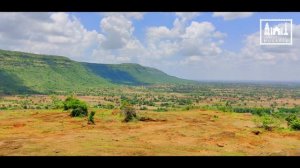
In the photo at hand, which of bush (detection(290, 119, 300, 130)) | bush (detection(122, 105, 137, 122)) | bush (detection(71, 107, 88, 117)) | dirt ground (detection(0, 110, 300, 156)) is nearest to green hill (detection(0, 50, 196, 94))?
bush (detection(71, 107, 88, 117))

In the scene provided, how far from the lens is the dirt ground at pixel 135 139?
12.3 meters

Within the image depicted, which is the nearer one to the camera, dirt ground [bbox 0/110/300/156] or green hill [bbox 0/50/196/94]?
dirt ground [bbox 0/110/300/156]

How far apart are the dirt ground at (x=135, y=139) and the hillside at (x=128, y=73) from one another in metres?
113

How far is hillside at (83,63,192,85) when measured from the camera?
139 metres

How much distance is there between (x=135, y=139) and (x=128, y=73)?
455 ft

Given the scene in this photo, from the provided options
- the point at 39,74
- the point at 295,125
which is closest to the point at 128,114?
the point at 295,125

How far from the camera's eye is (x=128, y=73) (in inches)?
6024

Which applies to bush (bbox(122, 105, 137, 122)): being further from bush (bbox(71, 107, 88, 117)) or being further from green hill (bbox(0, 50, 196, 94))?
green hill (bbox(0, 50, 196, 94))

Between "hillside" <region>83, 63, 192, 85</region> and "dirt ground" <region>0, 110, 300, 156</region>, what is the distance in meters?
113

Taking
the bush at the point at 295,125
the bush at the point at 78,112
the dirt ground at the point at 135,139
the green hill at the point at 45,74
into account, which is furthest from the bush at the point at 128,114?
the green hill at the point at 45,74

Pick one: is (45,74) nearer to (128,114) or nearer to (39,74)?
(39,74)

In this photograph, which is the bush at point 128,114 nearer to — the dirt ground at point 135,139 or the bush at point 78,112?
the dirt ground at point 135,139

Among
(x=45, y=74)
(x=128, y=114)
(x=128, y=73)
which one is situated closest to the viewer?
(x=128, y=114)
